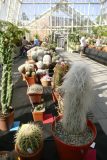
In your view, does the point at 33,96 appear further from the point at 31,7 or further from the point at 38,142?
the point at 31,7

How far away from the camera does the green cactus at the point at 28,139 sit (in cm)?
235

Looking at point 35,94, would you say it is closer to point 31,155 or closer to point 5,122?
point 5,122

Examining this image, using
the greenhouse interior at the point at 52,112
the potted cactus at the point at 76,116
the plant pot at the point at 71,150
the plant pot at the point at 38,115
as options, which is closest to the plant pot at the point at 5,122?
the greenhouse interior at the point at 52,112

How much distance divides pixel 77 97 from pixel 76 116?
212 mm

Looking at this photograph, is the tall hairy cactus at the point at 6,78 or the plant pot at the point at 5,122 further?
the tall hairy cactus at the point at 6,78

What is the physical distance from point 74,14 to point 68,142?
18.7 metres

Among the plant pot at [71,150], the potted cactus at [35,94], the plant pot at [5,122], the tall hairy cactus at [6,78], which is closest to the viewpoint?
the plant pot at [71,150]

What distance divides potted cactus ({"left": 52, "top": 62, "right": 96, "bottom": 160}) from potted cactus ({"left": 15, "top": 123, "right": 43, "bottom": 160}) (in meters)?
0.22

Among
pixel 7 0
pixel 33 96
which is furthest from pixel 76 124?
pixel 7 0

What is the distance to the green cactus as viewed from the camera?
2.35m

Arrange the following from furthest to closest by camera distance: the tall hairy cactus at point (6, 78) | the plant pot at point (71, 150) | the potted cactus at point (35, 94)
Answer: the potted cactus at point (35, 94)
the tall hairy cactus at point (6, 78)
the plant pot at point (71, 150)

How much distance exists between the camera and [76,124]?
249cm

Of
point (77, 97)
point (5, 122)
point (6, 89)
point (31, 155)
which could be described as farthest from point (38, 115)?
point (77, 97)

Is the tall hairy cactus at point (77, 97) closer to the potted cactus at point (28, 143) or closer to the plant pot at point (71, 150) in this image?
the plant pot at point (71, 150)
